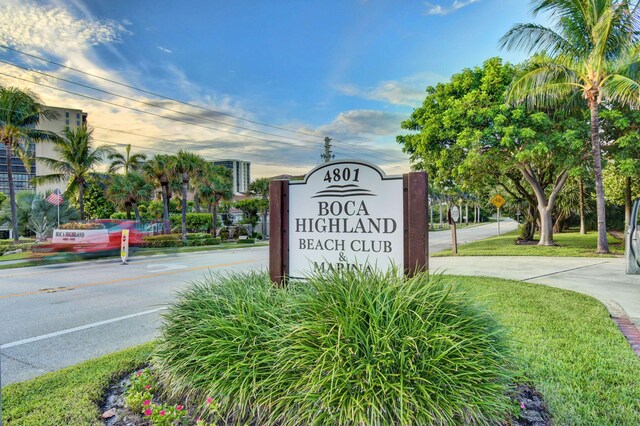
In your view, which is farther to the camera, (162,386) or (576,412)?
(162,386)

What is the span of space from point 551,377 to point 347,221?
7.26 feet

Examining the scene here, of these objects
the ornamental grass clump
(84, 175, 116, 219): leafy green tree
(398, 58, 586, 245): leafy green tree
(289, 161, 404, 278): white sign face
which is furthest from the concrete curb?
(84, 175, 116, 219): leafy green tree

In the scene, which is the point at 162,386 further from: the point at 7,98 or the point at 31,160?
the point at 31,160

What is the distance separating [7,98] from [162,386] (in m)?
21.8

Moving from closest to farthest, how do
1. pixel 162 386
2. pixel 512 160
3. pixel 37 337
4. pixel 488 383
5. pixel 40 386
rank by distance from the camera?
pixel 488 383 < pixel 162 386 < pixel 40 386 < pixel 37 337 < pixel 512 160

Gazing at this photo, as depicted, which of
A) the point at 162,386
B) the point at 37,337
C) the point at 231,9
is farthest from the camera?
the point at 231,9

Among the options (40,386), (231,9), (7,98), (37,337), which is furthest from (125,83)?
(40,386)

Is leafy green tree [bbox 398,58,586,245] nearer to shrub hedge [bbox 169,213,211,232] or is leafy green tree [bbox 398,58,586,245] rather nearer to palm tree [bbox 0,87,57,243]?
palm tree [bbox 0,87,57,243]

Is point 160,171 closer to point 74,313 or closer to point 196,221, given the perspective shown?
point 196,221

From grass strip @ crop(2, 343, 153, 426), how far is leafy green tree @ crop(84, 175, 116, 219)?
37.2 metres

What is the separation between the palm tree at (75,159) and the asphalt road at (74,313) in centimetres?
Answer: 1434

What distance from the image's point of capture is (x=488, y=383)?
8.11 ft

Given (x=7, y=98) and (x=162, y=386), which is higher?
(x=7, y=98)

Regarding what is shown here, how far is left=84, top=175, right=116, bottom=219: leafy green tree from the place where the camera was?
3684 cm
